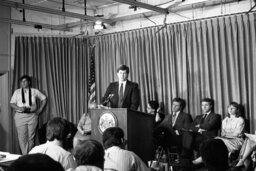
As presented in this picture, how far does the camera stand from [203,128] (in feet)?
22.0

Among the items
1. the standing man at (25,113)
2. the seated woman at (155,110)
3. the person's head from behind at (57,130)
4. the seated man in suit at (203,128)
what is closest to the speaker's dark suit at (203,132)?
the seated man in suit at (203,128)

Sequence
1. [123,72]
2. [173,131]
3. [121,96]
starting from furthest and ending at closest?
[173,131], [121,96], [123,72]

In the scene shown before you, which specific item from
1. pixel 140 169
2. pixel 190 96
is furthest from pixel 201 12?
pixel 140 169

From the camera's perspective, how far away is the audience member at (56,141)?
3000mm

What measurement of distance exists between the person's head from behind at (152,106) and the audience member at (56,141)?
15.1 feet

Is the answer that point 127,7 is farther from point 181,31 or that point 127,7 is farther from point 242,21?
point 242,21

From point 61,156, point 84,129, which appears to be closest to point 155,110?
point 84,129

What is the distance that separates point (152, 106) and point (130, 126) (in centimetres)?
293

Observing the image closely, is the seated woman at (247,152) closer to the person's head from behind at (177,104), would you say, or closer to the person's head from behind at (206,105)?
the person's head from behind at (206,105)

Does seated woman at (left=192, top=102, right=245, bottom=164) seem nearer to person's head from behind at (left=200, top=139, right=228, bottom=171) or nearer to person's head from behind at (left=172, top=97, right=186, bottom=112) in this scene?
person's head from behind at (left=172, top=97, right=186, bottom=112)

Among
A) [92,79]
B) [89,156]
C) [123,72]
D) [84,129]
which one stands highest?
[92,79]

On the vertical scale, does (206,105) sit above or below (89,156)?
above

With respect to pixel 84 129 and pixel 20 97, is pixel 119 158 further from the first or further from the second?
pixel 20 97

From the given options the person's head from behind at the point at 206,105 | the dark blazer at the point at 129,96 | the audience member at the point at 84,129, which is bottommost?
the audience member at the point at 84,129
